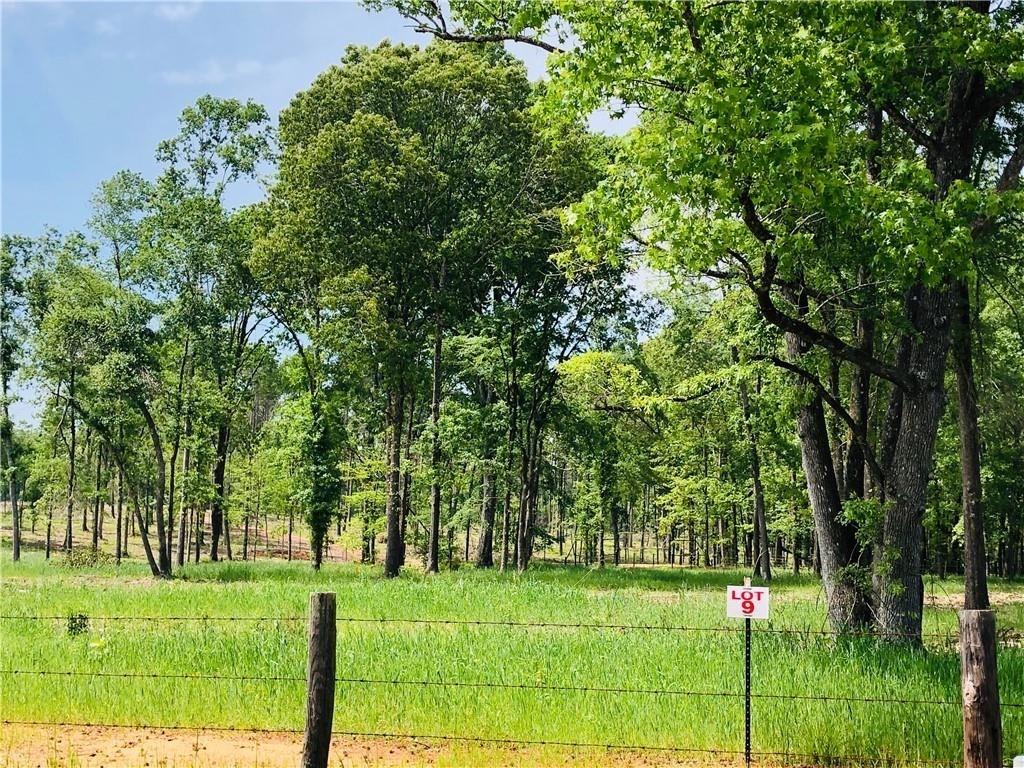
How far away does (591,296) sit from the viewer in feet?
99.8

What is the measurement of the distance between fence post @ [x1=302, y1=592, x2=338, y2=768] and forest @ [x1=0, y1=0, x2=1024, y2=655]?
474 centimetres

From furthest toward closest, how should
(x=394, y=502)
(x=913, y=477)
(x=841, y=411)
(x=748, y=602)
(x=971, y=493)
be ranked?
(x=394, y=502) < (x=971, y=493) < (x=841, y=411) < (x=913, y=477) < (x=748, y=602)

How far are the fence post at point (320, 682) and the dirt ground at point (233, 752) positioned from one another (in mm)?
720

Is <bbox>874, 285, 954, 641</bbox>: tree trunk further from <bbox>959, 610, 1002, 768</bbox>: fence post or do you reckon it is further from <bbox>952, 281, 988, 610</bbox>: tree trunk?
<bbox>952, 281, 988, 610</bbox>: tree trunk

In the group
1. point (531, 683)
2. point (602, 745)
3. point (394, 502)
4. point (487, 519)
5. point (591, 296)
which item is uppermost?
point (591, 296)

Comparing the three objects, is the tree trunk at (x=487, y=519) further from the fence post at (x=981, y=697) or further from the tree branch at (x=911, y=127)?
the fence post at (x=981, y=697)

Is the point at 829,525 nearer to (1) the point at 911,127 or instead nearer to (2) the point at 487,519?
(1) the point at 911,127

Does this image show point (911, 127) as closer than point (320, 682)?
No

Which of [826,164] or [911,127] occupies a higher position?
[911,127]

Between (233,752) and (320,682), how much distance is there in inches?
71.1

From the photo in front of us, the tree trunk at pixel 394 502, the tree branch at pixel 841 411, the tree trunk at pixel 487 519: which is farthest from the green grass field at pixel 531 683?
the tree trunk at pixel 487 519

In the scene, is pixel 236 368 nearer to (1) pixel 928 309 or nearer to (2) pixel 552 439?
(2) pixel 552 439

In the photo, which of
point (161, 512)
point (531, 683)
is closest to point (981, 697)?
point (531, 683)

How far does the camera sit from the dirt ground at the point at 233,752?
6.71 m
